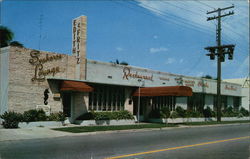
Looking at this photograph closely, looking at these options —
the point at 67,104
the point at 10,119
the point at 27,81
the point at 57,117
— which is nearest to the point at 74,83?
the point at 67,104

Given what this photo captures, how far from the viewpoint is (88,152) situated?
33.6ft

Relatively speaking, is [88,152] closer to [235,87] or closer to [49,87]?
[49,87]

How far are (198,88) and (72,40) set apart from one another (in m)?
20.0

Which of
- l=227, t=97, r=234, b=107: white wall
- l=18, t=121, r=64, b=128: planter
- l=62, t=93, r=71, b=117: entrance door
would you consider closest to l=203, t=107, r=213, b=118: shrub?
l=227, t=97, r=234, b=107: white wall

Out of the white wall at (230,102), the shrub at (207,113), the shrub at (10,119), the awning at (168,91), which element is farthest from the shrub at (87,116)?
the white wall at (230,102)

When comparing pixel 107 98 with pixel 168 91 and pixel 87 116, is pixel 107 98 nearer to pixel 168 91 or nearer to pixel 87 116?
pixel 87 116

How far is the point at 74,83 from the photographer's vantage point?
835 inches

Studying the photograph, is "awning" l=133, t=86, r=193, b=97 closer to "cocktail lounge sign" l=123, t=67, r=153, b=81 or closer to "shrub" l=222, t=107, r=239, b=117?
"cocktail lounge sign" l=123, t=67, r=153, b=81

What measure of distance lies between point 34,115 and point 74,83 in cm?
365

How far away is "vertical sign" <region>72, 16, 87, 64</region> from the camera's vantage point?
22547 mm

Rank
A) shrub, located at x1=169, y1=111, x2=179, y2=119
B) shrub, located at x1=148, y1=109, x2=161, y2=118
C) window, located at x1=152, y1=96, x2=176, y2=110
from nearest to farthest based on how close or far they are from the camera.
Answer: shrub, located at x1=148, y1=109, x2=161, y2=118, window, located at x1=152, y1=96, x2=176, y2=110, shrub, located at x1=169, y1=111, x2=179, y2=119

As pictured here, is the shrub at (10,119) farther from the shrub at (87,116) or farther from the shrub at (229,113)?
the shrub at (229,113)

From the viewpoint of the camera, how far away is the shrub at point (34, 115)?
18920mm

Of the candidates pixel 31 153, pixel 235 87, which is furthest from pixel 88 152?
pixel 235 87
